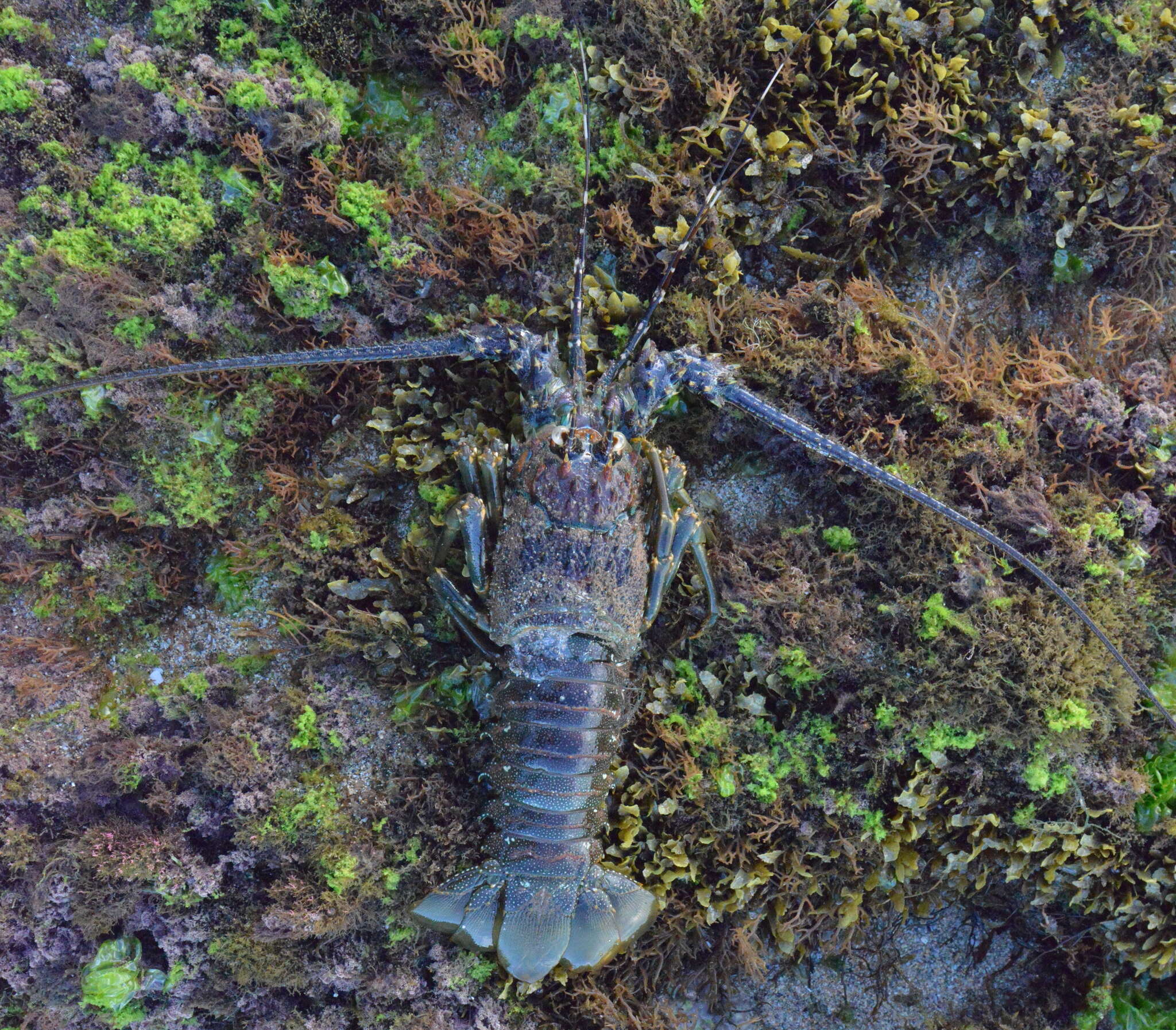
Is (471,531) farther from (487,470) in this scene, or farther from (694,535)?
(694,535)

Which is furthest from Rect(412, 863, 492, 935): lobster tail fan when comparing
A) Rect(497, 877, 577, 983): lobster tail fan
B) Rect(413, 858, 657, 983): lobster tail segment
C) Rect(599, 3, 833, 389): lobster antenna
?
Rect(599, 3, 833, 389): lobster antenna

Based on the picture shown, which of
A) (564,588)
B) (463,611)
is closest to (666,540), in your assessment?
(564,588)

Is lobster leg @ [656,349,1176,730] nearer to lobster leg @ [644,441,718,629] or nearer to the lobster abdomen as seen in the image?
lobster leg @ [644,441,718,629]

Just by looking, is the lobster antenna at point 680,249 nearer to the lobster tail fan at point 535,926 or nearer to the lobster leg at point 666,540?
the lobster leg at point 666,540

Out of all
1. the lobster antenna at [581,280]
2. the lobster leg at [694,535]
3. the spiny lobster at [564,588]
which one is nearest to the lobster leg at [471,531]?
the spiny lobster at [564,588]

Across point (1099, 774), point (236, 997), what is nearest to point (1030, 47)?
point (1099, 774)
